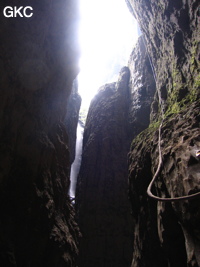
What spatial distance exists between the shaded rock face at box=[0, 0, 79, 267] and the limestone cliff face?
3304 millimetres

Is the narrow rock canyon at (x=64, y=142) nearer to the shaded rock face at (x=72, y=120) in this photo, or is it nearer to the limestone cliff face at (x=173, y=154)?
the limestone cliff face at (x=173, y=154)

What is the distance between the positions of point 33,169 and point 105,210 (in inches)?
429

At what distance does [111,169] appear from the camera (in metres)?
19.3

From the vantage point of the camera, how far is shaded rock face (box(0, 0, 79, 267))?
668 cm

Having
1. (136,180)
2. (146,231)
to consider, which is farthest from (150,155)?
(146,231)

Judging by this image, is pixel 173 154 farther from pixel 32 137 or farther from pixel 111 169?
pixel 111 169

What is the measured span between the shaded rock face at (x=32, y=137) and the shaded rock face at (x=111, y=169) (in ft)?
23.6

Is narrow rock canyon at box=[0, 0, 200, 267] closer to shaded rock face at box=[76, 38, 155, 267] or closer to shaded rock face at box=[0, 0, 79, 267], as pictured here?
shaded rock face at box=[0, 0, 79, 267]

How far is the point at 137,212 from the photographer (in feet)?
27.8

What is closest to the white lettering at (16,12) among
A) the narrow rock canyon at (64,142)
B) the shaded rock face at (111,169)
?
the narrow rock canyon at (64,142)

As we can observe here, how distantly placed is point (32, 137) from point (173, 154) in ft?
16.7

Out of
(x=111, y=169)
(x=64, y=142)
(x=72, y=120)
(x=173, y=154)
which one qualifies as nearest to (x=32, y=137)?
(x=64, y=142)

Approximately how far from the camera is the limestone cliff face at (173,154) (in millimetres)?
4211

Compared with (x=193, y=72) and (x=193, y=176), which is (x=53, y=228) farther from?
(x=193, y=72)
